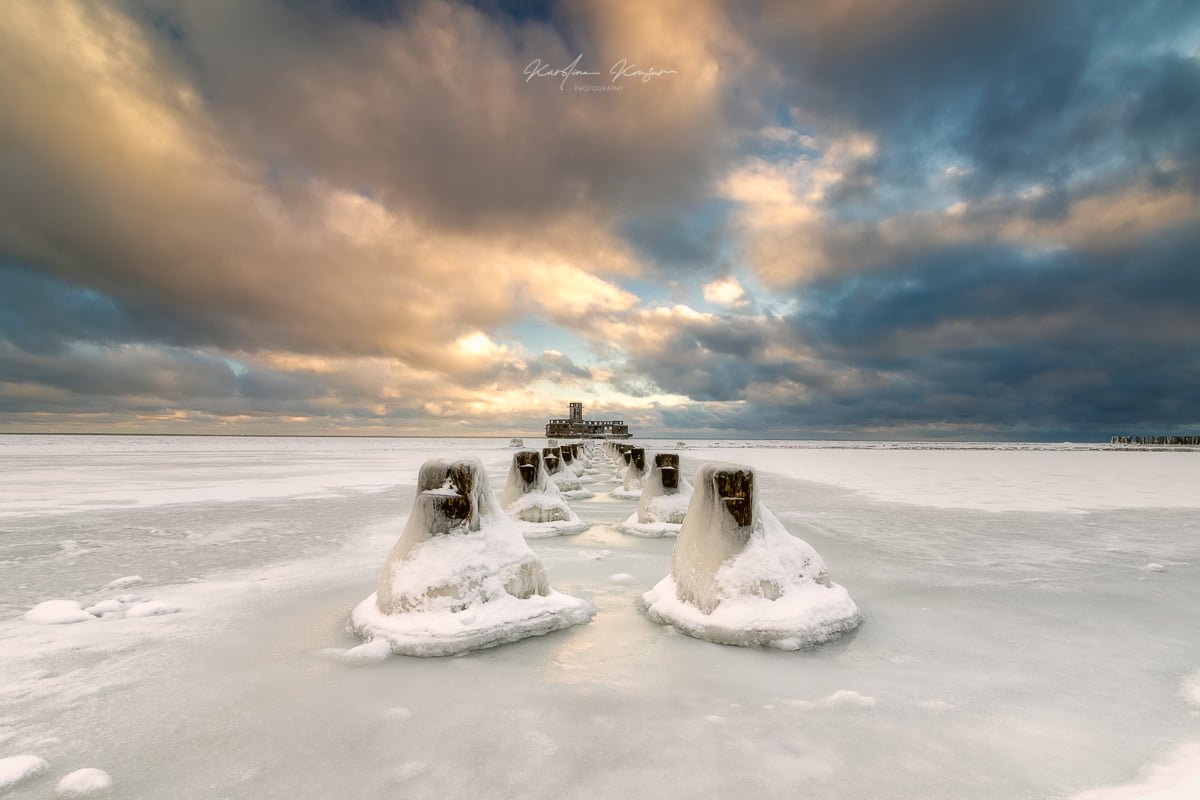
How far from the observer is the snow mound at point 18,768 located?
2621 mm

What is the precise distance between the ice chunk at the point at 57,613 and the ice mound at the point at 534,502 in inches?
237

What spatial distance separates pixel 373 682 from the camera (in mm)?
3811

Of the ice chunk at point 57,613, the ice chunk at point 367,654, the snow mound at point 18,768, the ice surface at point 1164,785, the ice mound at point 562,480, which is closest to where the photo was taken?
the ice surface at point 1164,785

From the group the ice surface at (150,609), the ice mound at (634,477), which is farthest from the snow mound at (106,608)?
the ice mound at (634,477)

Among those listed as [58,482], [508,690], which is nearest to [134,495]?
[58,482]

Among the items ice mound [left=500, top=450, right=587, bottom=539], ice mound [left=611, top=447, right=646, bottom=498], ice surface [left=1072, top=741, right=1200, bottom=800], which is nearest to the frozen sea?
ice surface [left=1072, top=741, right=1200, bottom=800]

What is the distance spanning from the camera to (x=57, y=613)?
5.13 metres

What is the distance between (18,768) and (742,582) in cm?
478

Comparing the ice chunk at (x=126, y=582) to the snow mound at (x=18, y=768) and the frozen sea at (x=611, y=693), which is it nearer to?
the frozen sea at (x=611, y=693)

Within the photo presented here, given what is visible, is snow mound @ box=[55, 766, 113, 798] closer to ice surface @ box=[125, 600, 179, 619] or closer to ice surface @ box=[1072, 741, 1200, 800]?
ice surface @ box=[125, 600, 179, 619]

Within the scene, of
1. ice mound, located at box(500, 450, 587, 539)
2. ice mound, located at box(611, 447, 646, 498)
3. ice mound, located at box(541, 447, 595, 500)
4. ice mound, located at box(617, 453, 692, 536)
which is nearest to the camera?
ice mound, located at box(617, 453, 692, 536)

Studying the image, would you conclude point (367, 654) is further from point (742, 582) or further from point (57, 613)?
point (57, 613)

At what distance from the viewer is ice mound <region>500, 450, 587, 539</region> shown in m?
10.2

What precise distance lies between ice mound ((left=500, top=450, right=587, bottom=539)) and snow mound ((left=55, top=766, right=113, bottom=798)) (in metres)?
7.35
